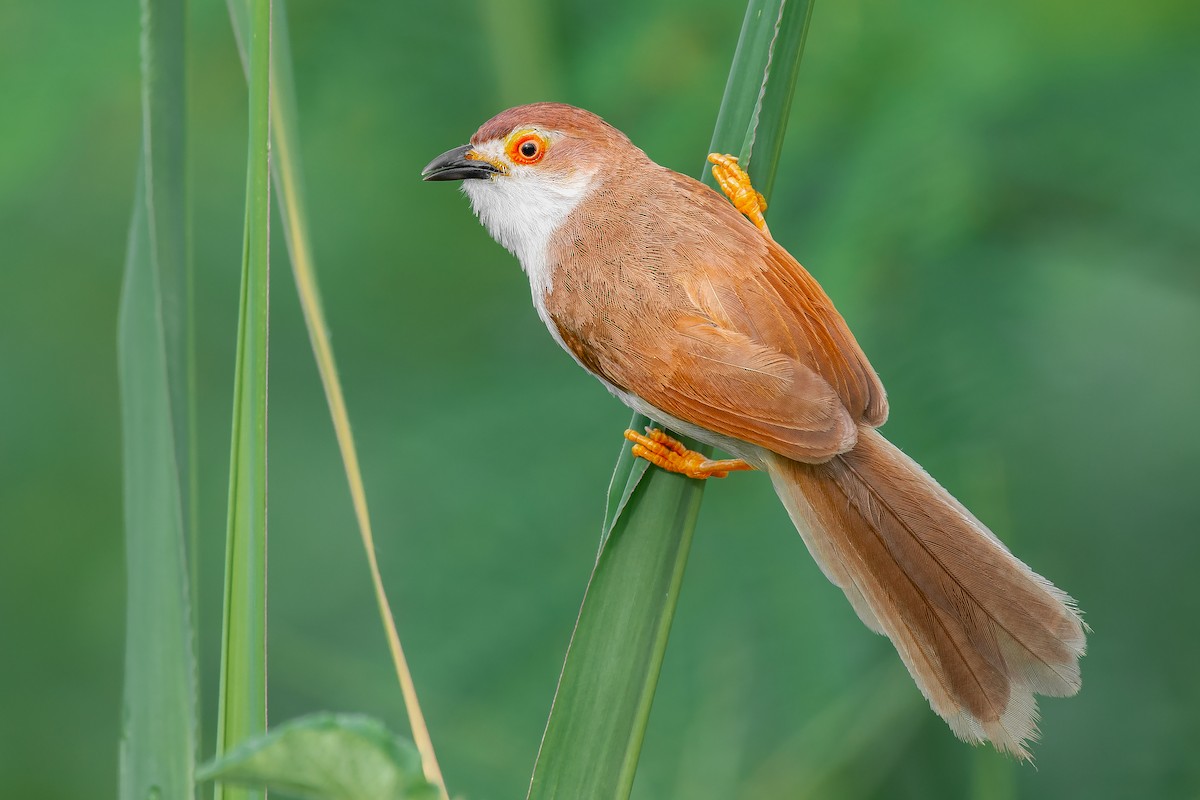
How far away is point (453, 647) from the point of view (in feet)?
7.68

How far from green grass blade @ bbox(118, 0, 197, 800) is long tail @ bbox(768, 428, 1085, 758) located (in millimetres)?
986

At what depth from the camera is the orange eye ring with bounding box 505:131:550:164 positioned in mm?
1820

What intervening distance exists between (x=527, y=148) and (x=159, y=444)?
0.95 meters

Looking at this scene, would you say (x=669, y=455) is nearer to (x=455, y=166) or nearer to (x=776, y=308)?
(x=776, y=308)

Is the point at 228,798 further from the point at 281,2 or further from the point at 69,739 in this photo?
the point at 69,739

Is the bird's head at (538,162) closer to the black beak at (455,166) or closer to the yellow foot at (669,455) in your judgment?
the black beak at (455,166)

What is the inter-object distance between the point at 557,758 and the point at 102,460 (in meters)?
1.95

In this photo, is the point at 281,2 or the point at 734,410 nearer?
Answer: the point at 281,2

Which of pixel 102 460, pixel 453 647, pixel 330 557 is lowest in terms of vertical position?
pixel 453 647

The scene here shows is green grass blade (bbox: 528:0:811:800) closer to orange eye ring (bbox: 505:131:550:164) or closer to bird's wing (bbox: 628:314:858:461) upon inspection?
bird's wing (bbox: 628:314:858:461)

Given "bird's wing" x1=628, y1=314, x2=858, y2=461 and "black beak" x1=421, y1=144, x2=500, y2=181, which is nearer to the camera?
"bird's wing" x1=628, y1=314, x2=858, y2=461

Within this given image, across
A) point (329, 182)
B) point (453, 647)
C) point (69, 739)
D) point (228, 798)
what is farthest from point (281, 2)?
point (69, 739)

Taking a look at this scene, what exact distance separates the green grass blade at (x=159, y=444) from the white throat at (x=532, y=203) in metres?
0.71

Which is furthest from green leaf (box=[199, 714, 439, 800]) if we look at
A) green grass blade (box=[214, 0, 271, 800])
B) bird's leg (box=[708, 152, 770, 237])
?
bird's leg (box=[708, 152, 770, 237])
